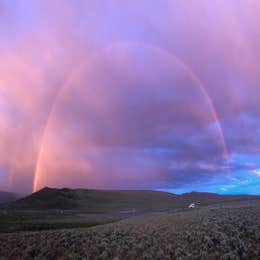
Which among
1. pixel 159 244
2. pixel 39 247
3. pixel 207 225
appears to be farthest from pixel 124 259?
pixel 207 225

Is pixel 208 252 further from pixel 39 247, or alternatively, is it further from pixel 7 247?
pixel 7 247

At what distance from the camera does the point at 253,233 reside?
2203 centimetres

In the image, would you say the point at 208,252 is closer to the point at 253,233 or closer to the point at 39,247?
the point at 253,233

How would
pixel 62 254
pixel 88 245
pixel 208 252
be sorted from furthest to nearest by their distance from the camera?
1. pixel 88 245
2. pixel 62 254
3. pixel 208 252

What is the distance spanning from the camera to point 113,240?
25438 mm

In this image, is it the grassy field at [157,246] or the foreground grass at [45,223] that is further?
the foreground grass at [45,223]

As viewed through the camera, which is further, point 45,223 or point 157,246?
point 45,223

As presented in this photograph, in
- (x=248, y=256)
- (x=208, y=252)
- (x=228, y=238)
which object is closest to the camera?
(x=248, y=256)

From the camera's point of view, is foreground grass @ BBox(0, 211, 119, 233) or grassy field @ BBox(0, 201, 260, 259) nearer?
grassy field @ BBox(0, 201, 260, 259)

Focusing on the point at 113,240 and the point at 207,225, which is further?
the point at 207,225

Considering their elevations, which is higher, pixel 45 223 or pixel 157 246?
pixel 45 223

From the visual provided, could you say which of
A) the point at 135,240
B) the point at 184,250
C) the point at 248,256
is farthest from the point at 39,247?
the point at 248,256

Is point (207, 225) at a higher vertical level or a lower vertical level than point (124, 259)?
higher

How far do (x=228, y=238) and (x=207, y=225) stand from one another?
745cm
